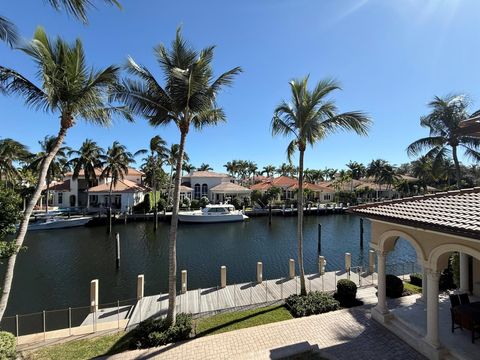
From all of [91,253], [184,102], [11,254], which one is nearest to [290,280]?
[184,102]

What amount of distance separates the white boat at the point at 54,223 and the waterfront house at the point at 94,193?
7.08 m

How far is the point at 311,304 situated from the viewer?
10.6 meters

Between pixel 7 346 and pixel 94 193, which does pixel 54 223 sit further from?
pixel 7 346

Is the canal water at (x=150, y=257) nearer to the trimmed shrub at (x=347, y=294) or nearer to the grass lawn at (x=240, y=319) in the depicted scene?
the grass lawn at (x=240, y=319)

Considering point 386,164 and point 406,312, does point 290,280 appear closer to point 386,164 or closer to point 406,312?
point 406,312

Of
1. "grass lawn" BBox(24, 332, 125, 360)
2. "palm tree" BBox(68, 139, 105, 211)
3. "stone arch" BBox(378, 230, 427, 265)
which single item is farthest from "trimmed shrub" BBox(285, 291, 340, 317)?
"palm tree" BBox(68, 139, 105, 211)

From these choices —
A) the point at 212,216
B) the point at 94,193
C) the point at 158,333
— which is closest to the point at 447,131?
the point at 158,333

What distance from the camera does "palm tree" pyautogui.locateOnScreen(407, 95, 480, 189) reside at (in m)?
16.7

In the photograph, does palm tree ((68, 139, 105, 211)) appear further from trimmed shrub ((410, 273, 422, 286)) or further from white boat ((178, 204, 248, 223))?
trimmed shrub ((410, 273, 422, 286))

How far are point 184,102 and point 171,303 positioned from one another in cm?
681

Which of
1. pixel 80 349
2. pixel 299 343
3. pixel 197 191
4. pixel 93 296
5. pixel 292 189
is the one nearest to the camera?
pixel 299 343

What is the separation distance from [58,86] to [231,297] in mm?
10944

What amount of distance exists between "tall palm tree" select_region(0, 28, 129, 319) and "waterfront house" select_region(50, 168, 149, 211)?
36714mm

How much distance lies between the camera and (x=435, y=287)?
284 inches
